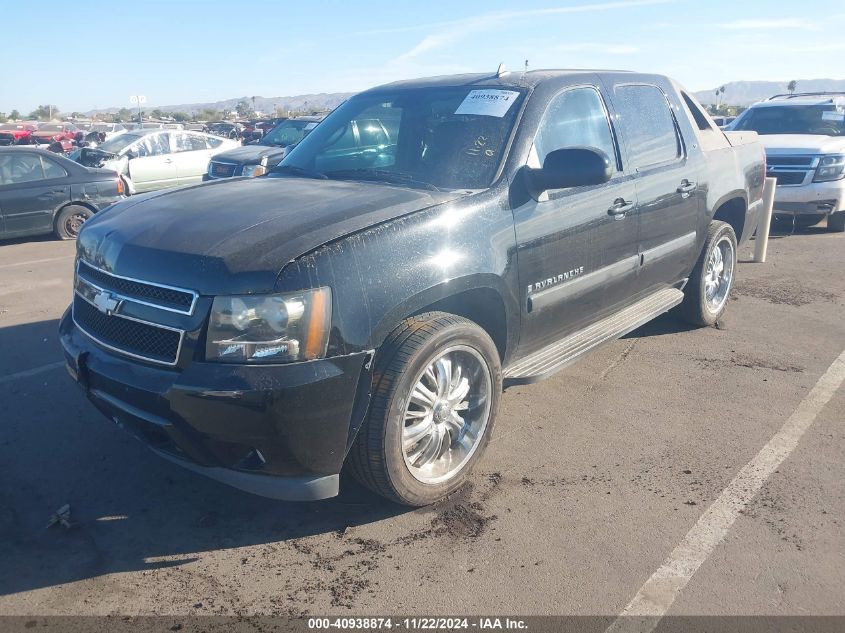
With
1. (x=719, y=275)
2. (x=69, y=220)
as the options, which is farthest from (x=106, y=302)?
(x=69, y=220)

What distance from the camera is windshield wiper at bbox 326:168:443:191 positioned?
3.80 metres

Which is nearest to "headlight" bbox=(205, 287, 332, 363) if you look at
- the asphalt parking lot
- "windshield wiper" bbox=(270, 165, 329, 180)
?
the asphalt parking lot

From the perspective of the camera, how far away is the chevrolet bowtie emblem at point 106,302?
3.14 m

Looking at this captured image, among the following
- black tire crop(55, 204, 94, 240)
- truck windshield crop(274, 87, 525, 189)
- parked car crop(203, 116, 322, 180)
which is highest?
truck windshield crop(274, 87, 525, 189)

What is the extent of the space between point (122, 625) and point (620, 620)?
1853mm

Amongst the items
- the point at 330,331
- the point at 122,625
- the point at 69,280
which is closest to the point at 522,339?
the point at 330,331

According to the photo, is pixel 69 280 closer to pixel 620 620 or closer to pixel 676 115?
pixel 676 115

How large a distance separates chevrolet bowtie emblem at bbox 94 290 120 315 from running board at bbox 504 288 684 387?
6.41 feet

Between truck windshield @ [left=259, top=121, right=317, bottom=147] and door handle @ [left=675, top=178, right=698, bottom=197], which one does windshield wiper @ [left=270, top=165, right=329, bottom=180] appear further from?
truck windshield @ [left=259, top=121, right=317, bottom=147]

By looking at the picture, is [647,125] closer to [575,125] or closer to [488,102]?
[575,125]

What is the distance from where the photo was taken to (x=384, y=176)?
398 cm

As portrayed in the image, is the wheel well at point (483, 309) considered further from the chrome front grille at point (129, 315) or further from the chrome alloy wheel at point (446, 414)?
the chrome front grille at point (129, 315)

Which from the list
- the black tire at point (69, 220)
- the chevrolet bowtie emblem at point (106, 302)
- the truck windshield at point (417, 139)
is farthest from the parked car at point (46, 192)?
the chevrolet bowtie emblem at point (106, 302)

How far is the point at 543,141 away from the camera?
405 centimetres
